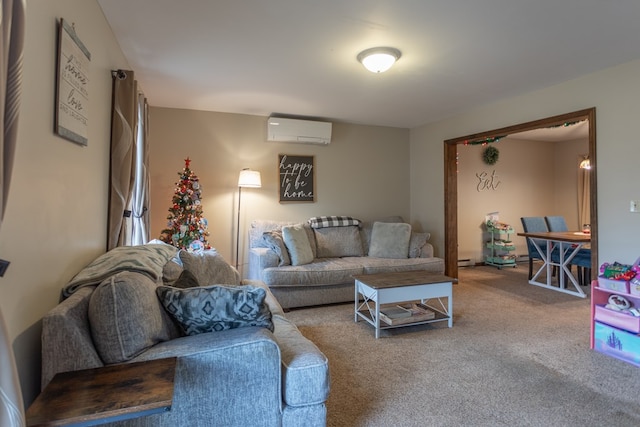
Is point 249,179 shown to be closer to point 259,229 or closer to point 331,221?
point 259,229

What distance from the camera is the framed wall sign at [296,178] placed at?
4.80m

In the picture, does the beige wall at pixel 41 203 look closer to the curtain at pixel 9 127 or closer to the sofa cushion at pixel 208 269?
the curtain at pixel 9 127

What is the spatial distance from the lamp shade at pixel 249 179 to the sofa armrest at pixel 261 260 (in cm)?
82

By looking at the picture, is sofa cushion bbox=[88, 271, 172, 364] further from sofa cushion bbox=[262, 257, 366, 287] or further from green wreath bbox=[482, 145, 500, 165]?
green wreath bbox=[482, 145, 500, 165]

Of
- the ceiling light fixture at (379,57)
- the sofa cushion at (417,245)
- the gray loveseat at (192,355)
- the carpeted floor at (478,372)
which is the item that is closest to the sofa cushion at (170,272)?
the gray loveseat at (192,355)

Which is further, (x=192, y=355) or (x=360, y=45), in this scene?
(x=360, y=45)

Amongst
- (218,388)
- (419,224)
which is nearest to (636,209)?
(419,224)

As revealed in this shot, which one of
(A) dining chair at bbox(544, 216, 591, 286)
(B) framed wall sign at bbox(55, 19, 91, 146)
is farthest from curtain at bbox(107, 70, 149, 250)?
(A) dining chair at bbox(544, 216, 591, 286)

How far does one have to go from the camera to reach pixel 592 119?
316 centimetres

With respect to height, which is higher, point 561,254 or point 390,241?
point 390,241

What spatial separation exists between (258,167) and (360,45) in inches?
98.7

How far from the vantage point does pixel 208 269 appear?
2.30m

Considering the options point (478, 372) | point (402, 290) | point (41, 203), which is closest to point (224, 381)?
point (41, 203)

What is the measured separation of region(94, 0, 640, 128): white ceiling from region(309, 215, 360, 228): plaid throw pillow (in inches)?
62.3
